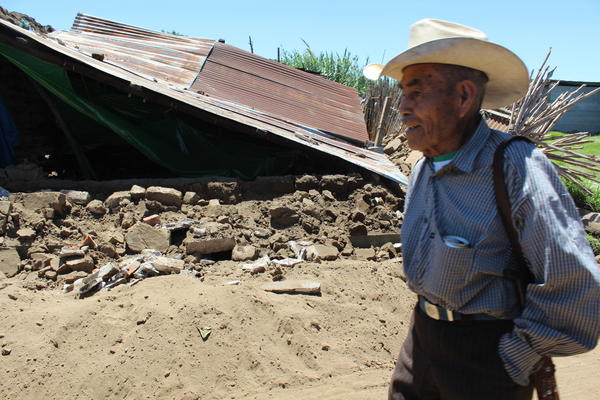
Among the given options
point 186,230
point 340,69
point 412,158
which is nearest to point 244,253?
point 186,230

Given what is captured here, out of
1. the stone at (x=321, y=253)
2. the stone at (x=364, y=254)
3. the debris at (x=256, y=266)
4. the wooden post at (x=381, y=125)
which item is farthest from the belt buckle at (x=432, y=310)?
the wooden post at (x=381, y=125)

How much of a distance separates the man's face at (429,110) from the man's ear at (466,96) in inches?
0.7

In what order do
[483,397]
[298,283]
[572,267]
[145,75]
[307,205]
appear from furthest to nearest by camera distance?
[145,75]
[307,205]
[298,283]
[483,397]
[572,267]

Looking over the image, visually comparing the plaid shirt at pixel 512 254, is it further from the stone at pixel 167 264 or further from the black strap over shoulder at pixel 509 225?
the stone at pixel 167 264

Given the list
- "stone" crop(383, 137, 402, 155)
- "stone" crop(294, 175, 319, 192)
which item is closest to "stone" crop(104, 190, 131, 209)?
"stone" crop(294, 175, 319, 192)

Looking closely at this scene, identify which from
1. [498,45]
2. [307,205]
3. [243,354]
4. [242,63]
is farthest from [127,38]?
[498,45]

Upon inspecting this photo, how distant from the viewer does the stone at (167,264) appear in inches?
199

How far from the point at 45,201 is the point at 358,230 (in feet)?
11.9

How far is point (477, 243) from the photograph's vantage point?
1.81 m

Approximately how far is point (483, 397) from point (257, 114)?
6939mm

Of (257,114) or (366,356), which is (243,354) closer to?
(366,356)

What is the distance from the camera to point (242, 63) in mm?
10555

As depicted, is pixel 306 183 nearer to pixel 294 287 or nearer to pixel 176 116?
pixel 176 116

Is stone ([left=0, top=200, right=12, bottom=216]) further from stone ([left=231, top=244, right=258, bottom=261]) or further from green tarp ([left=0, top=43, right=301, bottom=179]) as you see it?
stone ([left=231, top=244, right=258, bottom=261])
